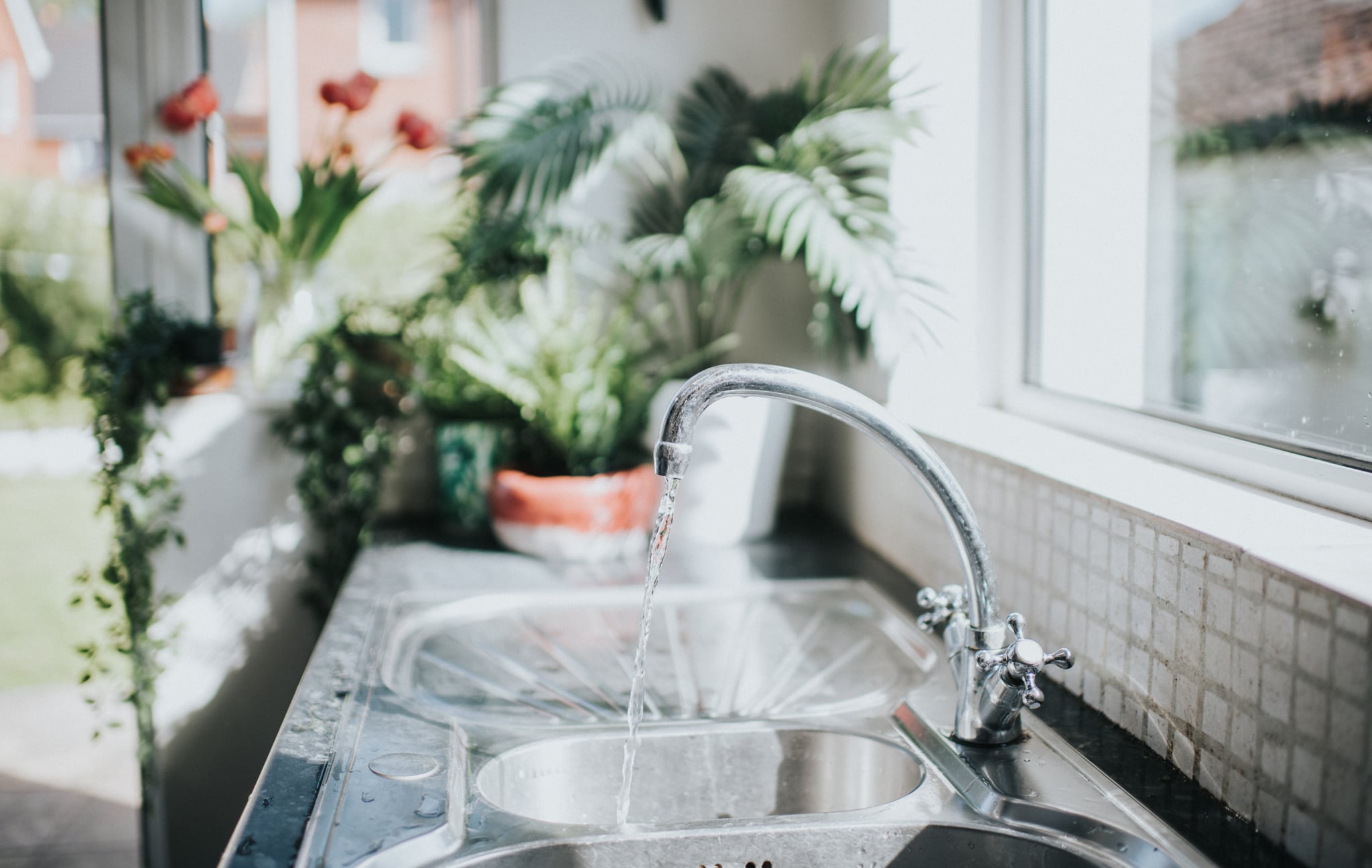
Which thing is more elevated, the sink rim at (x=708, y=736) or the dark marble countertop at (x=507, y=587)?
Answer: the dark marble countertop at (x=507, y=587)

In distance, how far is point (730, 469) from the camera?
1692mm

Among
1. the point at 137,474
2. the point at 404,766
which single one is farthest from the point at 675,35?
the point at 404,766

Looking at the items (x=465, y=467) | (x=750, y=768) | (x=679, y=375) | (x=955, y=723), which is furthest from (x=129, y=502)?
(x=955, y=723)

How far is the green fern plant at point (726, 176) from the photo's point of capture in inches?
58.2

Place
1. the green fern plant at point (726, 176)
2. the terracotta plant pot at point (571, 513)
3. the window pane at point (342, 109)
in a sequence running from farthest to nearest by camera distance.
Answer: the window pane at point (342, 109)
the terracotta plant pot at point (571, 513)
the green fern plant at point (726, 176)

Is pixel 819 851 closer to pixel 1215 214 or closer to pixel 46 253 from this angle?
pixel 1215 214

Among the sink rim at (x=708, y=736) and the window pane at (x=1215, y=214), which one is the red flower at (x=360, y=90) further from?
the sink rim at (x=708, y=736)

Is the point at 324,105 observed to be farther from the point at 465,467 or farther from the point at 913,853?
the point at 913,853

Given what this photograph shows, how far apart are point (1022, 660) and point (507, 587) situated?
786mm

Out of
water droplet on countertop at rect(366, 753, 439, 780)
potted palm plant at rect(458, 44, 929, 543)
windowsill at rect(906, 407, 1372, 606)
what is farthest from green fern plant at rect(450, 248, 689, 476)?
water droplet on countertop at rect(366, 753, 439, 780)

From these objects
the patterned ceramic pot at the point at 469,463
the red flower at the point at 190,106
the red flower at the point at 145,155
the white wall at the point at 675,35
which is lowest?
the patterned ceramic pot at the point at 469,463

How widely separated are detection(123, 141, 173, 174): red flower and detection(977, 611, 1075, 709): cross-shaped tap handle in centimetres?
166

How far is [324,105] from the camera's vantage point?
78.2 inches

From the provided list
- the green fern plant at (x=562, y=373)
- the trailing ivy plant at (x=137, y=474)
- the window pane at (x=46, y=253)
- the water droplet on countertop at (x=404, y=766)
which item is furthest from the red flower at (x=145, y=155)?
the window pane at (x=46, y=253)
